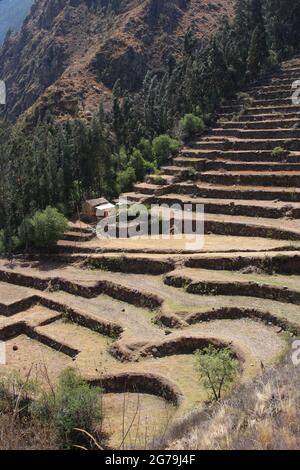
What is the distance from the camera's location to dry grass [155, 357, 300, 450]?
907cm

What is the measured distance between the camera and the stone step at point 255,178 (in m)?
34.5

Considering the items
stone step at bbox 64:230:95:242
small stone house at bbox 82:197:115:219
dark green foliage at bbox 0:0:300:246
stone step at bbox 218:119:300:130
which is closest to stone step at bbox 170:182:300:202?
small stone house at bbox 82:197:115:219

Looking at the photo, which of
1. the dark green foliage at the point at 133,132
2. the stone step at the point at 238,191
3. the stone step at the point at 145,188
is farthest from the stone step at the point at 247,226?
the dark green foliage at the point at 133,132

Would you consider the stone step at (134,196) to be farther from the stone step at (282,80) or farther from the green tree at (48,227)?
the stone step at (282,80)

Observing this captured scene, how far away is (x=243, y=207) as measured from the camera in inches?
1282

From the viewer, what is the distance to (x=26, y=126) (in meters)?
68.8

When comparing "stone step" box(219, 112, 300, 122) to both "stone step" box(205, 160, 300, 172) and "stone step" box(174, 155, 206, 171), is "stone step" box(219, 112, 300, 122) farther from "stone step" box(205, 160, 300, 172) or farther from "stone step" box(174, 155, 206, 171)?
"stone step" box(205, 160, 300, 172)

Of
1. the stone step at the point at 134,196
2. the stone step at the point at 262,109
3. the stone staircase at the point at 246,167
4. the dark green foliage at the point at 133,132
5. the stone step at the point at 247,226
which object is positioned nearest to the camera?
the stone step at the point at 247,226

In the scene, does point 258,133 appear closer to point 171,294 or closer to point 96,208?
point 96,208

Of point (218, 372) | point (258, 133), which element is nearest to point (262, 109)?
point (258, 133)

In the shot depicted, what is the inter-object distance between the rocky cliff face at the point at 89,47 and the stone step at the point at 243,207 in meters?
36.3

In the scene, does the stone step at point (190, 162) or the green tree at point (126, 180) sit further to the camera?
the green tree at point (126, 180)

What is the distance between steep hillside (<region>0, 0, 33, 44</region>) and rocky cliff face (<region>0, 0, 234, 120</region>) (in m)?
3.10

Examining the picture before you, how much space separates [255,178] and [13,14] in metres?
94.3
